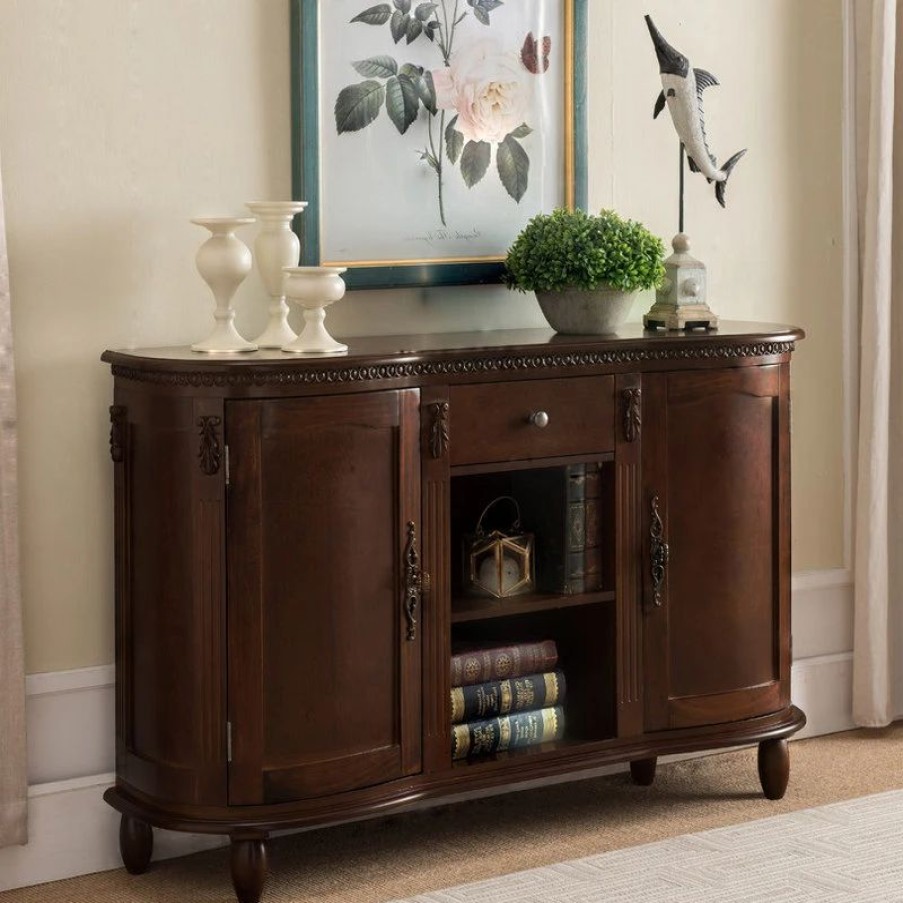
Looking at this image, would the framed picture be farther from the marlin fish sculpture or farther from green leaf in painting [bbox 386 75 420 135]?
the marlin fish sculpture

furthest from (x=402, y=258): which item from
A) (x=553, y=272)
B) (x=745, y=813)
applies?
(x=745, y=813)

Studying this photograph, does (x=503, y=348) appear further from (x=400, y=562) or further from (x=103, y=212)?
(x=103, y=212)

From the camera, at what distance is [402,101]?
121 inches

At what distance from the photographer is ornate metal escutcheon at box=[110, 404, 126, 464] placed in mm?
2766

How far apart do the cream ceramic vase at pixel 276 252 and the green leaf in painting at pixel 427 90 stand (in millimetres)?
433

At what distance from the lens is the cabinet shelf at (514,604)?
9.48ft

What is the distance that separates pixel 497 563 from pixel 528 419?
0.30m

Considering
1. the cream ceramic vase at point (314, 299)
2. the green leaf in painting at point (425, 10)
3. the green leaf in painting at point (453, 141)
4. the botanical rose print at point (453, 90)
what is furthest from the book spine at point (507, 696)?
the green leaf in painting at point (425, 10)

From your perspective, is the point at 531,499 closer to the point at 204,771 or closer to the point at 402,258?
the point at 402,258

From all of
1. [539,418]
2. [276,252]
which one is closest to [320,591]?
[539,418]

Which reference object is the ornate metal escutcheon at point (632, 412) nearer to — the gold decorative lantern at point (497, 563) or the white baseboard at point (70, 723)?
the gold decorative lantern at point (497, 563)

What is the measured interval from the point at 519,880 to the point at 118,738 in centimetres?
80

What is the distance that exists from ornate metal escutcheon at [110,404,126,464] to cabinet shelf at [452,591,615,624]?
687 mm

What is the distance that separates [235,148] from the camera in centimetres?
293
